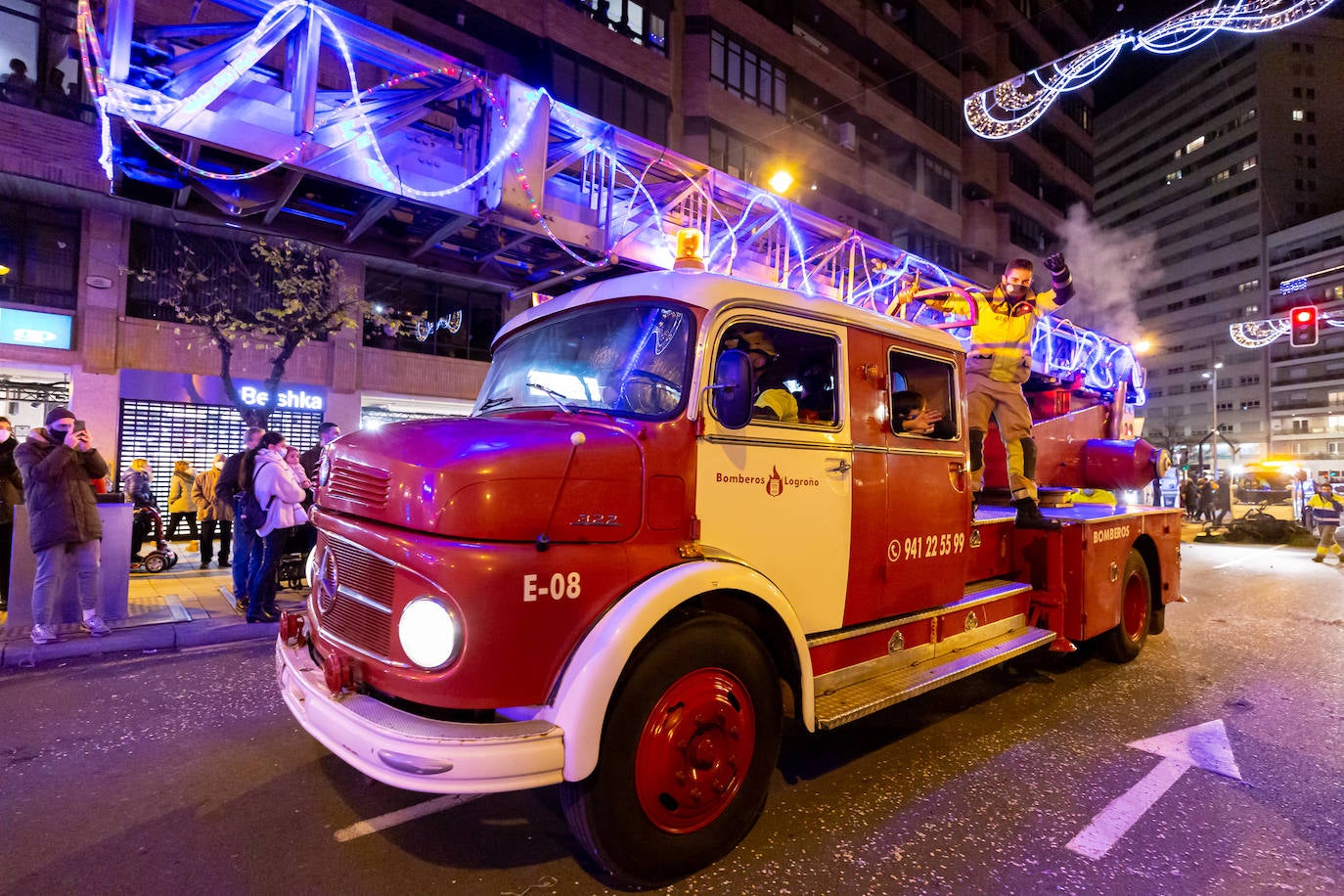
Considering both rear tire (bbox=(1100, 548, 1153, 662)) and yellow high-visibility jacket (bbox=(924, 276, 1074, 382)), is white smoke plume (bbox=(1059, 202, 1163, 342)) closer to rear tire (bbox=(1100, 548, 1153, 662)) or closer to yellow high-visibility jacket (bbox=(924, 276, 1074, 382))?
rear tire (bbox=(1100, 548, 1153, 662))

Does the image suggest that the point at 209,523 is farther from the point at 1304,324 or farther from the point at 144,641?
the point at 1304,324

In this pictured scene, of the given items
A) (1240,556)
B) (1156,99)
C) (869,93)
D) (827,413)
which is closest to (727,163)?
(869,93)

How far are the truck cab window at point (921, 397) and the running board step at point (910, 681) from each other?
1.33m

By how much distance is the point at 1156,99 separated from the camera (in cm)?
9125

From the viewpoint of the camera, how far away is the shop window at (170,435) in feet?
50.8

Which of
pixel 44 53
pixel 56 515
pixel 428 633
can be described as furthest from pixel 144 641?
pixel 44 53

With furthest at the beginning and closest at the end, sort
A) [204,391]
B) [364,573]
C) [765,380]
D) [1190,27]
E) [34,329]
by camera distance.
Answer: [204,391] → [34,329] → [1190,27] → [765,380] → [364,573]

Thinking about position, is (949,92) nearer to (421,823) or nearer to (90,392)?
(90,392)

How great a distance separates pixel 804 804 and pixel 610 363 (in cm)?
233

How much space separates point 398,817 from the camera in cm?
314

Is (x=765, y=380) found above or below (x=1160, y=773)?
above

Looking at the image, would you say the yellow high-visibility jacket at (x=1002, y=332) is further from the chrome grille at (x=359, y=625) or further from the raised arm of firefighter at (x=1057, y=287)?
the chrome grille at (x=359, y=625)

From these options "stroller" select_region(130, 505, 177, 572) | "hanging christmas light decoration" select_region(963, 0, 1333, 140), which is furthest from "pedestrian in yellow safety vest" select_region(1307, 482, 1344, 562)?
"stroller" select_region(130, 505, 177, 572)

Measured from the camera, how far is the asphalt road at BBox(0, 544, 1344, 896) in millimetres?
2758
